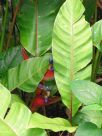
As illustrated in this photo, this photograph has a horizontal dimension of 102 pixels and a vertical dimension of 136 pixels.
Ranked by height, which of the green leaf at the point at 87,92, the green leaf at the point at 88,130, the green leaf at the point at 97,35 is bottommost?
the green leaf at the point at 88,130

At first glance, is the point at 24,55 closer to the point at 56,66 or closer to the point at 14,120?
the point at 56,66

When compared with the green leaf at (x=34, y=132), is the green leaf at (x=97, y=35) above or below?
above

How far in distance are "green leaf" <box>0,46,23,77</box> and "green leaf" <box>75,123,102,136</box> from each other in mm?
442

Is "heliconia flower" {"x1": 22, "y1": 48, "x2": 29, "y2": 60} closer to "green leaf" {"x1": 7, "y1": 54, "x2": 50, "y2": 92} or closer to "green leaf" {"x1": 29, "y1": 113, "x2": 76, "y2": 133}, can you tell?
"green leaf" {"x1": 7, "y1": 54, "x2": 50, "y2": 92}

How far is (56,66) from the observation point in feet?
3.76

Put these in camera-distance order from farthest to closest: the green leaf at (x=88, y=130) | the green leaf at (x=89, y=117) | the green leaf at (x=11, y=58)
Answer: the green leaf at (x=11, y=58), the green leaf at (x=89, y=117), the green leaf at (x=88, y=130)

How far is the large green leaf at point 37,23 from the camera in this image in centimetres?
133

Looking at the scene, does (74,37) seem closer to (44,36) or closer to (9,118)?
(44,36)

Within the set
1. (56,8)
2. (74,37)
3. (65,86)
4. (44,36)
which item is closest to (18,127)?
(65,86)

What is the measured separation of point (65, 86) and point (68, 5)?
250mm

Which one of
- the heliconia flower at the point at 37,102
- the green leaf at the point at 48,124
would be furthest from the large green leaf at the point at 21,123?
the heliconia flower at the point at 37,102

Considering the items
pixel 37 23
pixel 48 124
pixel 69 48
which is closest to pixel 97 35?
pixel 69 48

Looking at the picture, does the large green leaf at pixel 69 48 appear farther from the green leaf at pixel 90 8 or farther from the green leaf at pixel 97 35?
the green leaf at pixel 90 8

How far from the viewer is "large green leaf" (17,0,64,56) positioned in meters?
1.33
